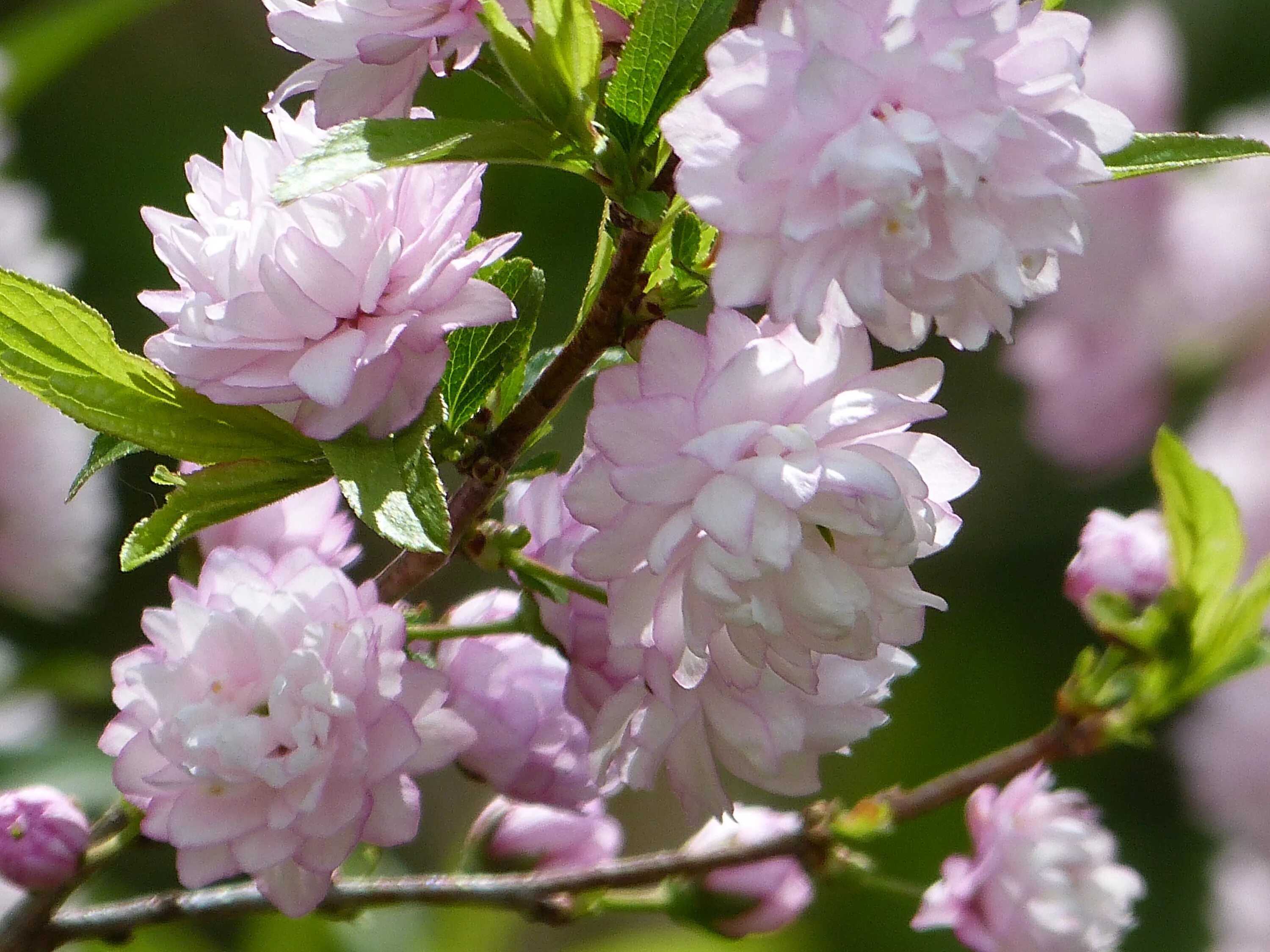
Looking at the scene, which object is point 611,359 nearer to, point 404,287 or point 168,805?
point 404,287

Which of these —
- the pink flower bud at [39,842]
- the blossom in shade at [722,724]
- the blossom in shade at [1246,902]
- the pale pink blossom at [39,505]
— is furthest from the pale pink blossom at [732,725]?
the blossom in shade at [1246,902]

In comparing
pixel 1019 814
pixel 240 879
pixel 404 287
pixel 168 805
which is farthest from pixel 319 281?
pixel 240 879

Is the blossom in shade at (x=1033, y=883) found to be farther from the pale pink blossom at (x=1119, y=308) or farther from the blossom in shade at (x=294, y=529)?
the pale pink blossom at (x=1119, y=308)

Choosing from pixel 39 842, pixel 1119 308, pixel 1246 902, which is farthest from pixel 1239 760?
pixel 39 842

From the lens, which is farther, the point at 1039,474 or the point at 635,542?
the point at 1039,474

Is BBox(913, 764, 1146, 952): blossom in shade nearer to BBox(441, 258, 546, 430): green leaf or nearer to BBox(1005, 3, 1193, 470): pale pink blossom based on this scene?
BBox(441, 258, 546, 430): green leaf

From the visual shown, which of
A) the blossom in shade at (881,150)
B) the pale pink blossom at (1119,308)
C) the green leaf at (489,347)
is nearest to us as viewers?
the blossom in shade at (881,150)
